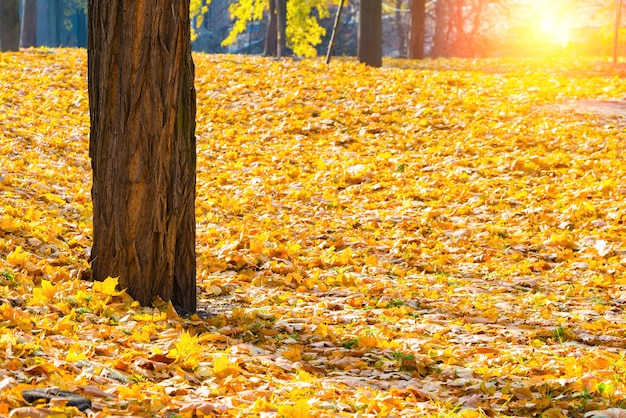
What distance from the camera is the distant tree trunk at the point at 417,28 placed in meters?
18.0

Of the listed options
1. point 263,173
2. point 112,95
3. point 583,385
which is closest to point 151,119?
point 112,95

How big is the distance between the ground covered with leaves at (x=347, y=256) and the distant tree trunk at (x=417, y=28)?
479 centimetres

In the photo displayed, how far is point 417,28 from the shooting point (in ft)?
61.0

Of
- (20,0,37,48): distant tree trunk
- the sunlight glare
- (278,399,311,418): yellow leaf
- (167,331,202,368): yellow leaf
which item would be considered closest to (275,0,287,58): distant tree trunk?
(20,0,37,48): distant tree trunk

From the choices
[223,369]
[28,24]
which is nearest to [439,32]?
[28,24]

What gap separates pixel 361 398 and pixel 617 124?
8462 mm

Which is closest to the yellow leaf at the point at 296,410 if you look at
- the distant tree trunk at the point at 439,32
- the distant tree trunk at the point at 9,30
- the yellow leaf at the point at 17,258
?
the yellow leaf at the point at 17,258

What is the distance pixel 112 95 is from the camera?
4715 mm

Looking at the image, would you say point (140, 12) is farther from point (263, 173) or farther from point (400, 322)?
point (263, 173)

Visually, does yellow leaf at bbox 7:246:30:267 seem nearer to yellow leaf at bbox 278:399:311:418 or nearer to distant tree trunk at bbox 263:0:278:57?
yellow leaf at bbox 278:399:311:418

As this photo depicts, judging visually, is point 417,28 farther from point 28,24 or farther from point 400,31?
point 400,31

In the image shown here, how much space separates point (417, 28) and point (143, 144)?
48.9 feet

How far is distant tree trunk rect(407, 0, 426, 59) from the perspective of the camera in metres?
18.0

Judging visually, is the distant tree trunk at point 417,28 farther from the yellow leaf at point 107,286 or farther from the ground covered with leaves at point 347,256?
the yellow leaf at point 107,286
